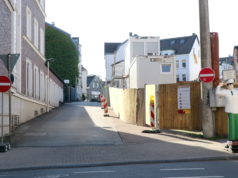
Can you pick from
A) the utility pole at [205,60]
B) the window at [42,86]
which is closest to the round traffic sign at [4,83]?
the utility pole at [205,60]

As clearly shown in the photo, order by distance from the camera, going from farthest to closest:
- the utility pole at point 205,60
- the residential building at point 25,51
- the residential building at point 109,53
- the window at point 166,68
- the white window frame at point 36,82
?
the residential building at point 109,53 < the window at point 166,68 < the white window frame at point 36,82 < the residential building at point 25,51 < the utility pole at point 205,60

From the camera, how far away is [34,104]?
79.9 feet

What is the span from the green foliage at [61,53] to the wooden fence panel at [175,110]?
43.5 metres

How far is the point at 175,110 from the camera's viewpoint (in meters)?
15.0

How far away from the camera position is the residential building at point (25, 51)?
1578cm

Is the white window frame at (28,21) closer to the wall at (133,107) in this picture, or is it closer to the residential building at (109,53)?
the wall at (133,107)

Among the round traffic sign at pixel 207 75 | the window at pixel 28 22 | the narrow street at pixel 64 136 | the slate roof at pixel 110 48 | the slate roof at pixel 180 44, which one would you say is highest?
the slate roof at pixel 110 48

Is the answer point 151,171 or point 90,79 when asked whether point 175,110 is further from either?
point 90,79

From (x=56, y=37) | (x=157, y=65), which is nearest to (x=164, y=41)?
(x=56, y=37)

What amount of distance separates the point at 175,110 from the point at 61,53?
45.2 metres

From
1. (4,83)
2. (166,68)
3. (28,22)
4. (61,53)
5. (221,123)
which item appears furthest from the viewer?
(61,53)

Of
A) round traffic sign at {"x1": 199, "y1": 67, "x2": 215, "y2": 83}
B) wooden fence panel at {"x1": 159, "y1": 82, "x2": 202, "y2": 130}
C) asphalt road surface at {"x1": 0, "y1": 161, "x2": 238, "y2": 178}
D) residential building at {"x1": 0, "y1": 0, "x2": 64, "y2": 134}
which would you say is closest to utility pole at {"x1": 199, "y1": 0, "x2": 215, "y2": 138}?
round traffic sign at {"x1": 199, "y1": 67, "x2": 215, "y2": 83}

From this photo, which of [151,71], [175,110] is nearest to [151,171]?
[175,110]

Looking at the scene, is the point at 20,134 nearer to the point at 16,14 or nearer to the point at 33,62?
the point at 16,14
